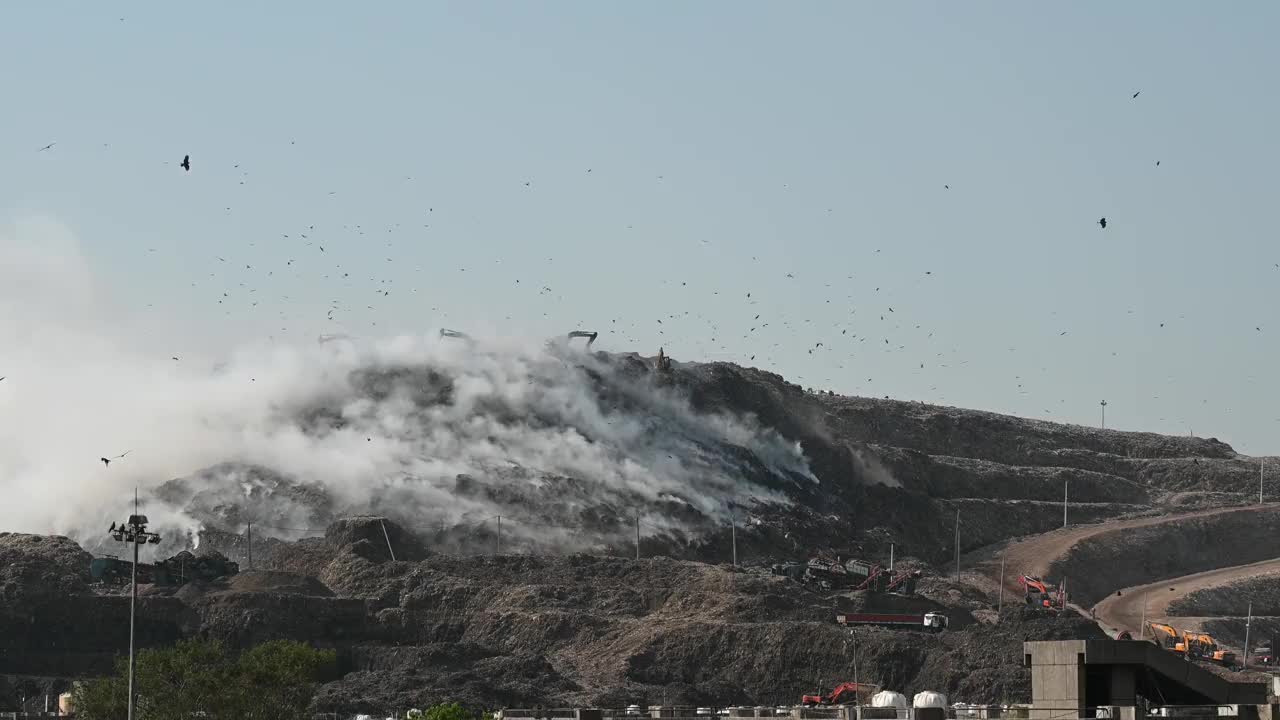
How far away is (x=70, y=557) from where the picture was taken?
182125 mm

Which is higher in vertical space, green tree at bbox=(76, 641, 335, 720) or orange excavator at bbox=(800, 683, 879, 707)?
green tree at bbox=(76, 641, 335, 720)

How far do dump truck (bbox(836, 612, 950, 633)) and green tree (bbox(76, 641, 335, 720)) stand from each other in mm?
65641

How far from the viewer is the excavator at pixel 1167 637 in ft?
536

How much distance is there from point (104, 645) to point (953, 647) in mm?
64468

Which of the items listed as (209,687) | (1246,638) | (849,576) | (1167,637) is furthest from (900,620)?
(209,687)

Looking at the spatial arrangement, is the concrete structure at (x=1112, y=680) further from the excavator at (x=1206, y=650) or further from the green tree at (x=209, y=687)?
the excavator at (x=1206, y=650)

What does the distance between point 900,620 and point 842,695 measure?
30862 mm

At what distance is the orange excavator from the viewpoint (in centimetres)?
12975

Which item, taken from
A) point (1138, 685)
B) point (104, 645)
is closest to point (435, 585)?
point (104, 645)

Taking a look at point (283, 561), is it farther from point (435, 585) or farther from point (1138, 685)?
point (1138, 685)

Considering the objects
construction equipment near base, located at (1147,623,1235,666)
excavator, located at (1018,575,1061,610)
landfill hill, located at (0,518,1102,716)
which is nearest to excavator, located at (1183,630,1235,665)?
construction equipment near base, located at (1147,623,1235,666)

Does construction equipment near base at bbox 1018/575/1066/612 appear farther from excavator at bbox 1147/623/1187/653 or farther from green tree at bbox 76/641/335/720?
green tree at bbox 76/641/335/720

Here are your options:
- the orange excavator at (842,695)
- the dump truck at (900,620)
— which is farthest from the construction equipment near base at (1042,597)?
the orange excavator at (842,695)

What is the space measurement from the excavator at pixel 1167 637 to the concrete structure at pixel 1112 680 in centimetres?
9711
